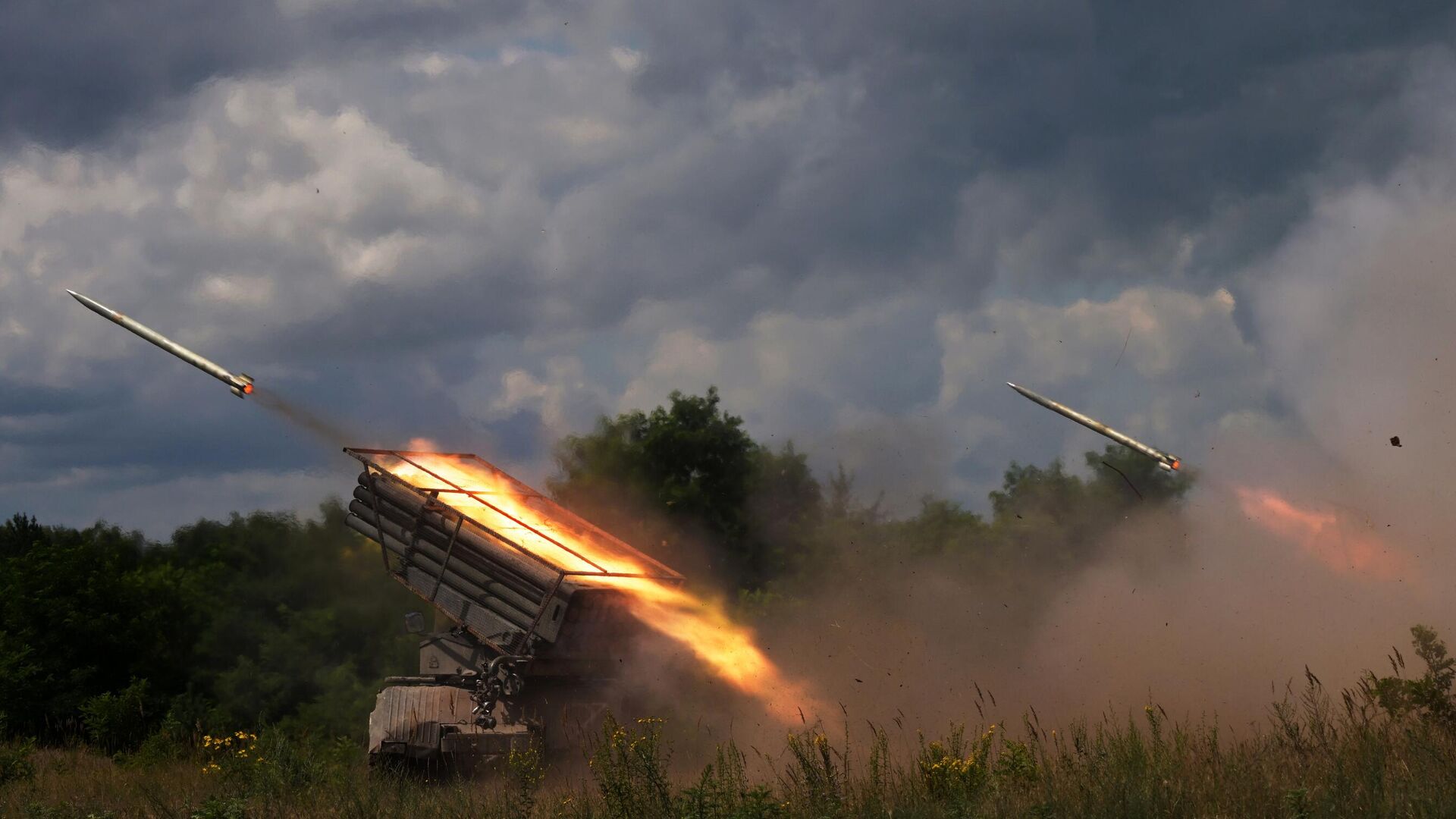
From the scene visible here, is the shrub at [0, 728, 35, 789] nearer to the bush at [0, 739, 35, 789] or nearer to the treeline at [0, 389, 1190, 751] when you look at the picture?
the bush at [0, 739, 35, 789]

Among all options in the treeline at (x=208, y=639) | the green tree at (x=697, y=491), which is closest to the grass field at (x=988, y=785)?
the treeline at (x=208, y=639)

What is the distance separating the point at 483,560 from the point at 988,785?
705 centimetres

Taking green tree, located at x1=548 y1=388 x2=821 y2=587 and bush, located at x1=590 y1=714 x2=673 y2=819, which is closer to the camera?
bush, located at x1=590 y1=714 x2=673 y2=819

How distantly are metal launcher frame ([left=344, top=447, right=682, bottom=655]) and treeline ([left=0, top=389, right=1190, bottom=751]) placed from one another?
20.8 feet

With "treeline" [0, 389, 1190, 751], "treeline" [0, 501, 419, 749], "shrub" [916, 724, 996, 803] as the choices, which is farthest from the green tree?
"shrub" [916, 724, 996, 803]

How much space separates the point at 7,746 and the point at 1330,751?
59.8ft

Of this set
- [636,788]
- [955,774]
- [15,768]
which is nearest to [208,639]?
[15,768]

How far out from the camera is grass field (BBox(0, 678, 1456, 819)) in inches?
346

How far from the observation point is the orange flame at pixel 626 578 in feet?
51.5

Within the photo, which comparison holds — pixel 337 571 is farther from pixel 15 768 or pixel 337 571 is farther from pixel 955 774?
pixel 955 774

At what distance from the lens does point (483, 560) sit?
15203 mm

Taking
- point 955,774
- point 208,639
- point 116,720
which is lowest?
point 955,774

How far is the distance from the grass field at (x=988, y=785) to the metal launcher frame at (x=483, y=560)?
177 cm

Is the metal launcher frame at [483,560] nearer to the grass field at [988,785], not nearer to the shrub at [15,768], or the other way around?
the grass field at [988,785]
